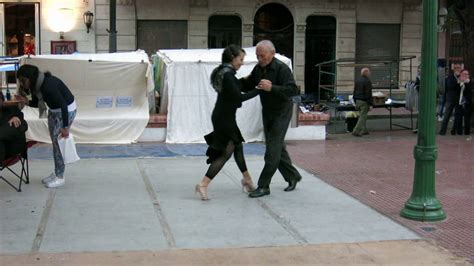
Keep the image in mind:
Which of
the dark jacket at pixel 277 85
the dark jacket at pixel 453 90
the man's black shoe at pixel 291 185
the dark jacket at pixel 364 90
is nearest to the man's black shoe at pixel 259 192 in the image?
the man's black shoe at pixel 291 185

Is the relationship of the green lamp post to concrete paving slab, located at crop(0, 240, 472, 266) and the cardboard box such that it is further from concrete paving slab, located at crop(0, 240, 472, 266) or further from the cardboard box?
the cardboard box

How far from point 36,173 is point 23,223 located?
284 centimetres

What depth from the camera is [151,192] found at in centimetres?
754

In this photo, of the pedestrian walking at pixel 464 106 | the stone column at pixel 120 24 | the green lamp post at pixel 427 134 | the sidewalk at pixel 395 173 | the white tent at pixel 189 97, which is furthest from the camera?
the stone column at pixel 120 24

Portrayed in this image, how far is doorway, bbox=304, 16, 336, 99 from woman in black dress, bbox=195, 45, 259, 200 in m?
15.8

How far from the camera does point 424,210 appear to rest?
6.25 metres

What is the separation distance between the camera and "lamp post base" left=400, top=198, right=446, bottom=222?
6254 mm

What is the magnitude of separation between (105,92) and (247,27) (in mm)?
10468

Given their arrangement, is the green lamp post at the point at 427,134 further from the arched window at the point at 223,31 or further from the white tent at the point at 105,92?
the arched window at the point at 223,31

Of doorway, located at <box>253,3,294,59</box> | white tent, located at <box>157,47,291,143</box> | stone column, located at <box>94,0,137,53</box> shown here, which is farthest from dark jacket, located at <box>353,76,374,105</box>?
stone column, located at <box>94,0,137,53</box>

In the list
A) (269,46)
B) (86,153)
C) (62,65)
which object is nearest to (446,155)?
(269,46)

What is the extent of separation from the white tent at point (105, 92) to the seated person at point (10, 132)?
422cm

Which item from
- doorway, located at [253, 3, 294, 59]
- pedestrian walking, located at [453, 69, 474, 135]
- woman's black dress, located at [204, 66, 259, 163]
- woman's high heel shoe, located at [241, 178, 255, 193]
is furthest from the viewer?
doorway, located at [253, 3, 294, 59]

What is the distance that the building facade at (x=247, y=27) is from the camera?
20.8 m
